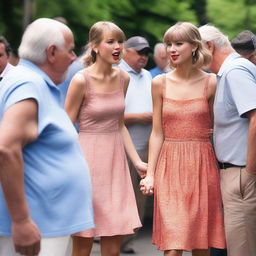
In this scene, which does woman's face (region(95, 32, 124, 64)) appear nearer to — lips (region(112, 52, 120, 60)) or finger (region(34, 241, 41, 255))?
lips (region(112, 52, 120, 60))

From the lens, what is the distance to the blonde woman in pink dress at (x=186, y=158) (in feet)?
24.1

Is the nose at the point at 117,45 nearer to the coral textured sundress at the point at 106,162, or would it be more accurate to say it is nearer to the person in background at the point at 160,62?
the coral textured sundress at the point at 106,162

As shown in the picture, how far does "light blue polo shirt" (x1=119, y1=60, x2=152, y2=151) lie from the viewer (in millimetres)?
9609

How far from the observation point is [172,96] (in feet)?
24.2

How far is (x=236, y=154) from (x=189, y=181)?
410mm

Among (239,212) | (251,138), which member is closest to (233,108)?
(251,138)

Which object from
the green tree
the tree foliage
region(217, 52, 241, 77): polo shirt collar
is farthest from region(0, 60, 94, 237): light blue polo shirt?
the tree foliage

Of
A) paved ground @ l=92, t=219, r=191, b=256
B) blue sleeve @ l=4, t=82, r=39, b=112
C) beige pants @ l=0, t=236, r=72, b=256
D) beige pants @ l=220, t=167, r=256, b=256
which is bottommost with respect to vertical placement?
paved ground @ l=92, t=219, r=191, b=256

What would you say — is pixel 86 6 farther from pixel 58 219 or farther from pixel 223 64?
pixel 58 219

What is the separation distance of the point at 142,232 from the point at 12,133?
6.88m

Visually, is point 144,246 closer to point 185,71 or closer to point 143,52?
point 143,52

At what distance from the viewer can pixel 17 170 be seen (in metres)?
4.65

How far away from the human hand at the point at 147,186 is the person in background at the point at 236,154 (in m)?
0.49

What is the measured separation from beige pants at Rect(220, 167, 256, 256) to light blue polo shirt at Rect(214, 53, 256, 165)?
0.12 m
